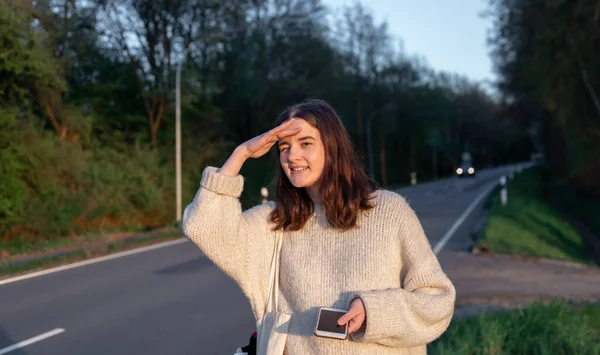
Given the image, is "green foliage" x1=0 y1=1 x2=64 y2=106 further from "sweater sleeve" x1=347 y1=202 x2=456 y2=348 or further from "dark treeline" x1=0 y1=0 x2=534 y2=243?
"sweater sleeve" x1=347 y1=202 x2=456 y2=348

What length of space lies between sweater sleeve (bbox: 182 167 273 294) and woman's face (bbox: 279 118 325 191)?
0.19m

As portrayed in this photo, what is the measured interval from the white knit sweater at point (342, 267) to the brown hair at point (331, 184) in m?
0.04

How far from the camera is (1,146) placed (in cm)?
1845

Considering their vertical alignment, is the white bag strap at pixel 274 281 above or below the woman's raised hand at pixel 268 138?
below

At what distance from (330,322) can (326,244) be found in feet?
1.04

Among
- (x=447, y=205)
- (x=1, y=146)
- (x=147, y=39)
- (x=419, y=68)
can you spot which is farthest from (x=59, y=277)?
(x=419, y=68)

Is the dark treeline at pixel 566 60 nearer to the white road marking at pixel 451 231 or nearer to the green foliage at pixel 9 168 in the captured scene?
the white road marking at pixel 451 231

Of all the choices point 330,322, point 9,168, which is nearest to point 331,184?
point 330,322

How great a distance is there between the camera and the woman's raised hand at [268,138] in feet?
7.04

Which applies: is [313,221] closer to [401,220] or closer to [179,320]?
[401,220]

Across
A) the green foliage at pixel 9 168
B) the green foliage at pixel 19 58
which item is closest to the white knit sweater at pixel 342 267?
the green foliage at pixel 19 58

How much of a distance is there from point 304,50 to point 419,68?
2506 centimetres

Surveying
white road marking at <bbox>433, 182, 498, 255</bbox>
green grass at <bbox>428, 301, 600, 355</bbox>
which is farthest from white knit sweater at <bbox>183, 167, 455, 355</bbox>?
white road marking at <bbox>433, 182, 498, 255</bbox>

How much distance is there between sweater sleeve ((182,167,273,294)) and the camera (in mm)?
2074
